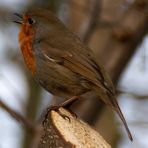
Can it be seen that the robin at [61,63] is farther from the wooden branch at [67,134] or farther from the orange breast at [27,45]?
the wooden branch at [67,134]

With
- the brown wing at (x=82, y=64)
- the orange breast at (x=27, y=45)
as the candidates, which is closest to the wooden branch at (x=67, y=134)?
the brown wing at (x=82, y=64)

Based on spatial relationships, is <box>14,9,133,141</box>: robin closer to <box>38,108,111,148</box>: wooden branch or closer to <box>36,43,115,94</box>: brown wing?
<box>36,43,115,94</box>: brown wing

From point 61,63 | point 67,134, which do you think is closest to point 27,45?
point 61,63

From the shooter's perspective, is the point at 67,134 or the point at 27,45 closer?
the point at 67,134

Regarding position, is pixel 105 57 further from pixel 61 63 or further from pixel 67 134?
pixel 67 134

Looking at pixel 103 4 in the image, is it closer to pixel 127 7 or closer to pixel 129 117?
pixel 127 7

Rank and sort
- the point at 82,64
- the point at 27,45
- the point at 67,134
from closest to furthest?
1. the point at 67,134
2. the point at 82,64
3. the point at 27,45

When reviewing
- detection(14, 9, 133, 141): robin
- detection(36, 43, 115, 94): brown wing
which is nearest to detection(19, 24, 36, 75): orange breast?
detection(14, 9, 133, 141): robin

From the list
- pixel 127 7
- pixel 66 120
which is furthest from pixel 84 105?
pixel 66 120
